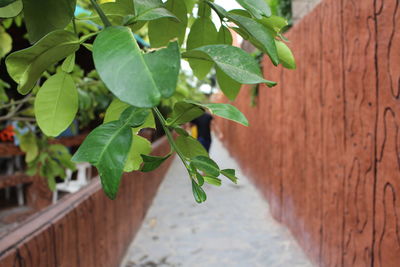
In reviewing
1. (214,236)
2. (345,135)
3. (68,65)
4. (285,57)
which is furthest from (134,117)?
(214,236)

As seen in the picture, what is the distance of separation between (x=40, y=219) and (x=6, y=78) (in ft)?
9.15

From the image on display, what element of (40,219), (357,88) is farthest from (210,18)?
(357,88)

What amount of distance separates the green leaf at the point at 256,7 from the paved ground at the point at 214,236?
327 centimetres

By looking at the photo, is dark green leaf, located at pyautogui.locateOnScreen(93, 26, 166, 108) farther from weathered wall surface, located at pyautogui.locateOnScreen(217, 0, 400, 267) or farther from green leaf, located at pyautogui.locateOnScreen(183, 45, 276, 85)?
weathered wall surface, located at pyautogui.locateOnScreen(217, 0, 400, 267)

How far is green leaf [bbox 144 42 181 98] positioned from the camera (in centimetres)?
33

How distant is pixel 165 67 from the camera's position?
1.13 feet

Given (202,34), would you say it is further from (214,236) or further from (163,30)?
(214,236)

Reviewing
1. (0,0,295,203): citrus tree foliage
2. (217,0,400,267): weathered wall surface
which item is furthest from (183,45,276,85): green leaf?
(217,0,400,267): weathered wall surface

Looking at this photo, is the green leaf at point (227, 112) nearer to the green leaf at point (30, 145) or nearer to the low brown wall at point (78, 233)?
the low brown wall at point (78, 233)

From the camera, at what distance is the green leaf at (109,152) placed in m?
0.37

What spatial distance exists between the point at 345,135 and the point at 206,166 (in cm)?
232

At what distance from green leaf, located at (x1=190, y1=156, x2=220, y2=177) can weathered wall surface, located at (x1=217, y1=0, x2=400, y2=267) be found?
1710 mm

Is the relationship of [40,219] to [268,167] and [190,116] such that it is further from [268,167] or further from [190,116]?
[268,167]

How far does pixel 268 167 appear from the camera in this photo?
17.8ft
